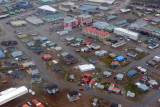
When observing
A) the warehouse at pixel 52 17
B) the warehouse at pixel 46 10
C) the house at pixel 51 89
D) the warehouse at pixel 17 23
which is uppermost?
the warehouse at pixel 46 10

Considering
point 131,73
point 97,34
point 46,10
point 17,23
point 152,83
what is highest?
point 46,10

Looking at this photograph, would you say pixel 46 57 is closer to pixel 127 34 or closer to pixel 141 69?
pixel 141 69

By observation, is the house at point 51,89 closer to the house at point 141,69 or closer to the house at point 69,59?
the house at point 69,59

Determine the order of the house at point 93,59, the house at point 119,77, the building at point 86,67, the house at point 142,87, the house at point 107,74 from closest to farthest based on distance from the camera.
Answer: the house at point 142,87, the house at point 119,77, the house at point 107,74, the building at point 86,67, the house at point 93,59

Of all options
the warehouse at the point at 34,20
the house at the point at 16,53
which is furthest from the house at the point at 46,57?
the warehouse at the point at 34,20

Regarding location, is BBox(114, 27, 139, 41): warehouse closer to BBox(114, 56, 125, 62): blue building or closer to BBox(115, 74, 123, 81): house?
BBox(114, 56, 125, 62): blue building

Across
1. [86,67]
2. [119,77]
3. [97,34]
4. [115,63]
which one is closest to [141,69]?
[115,63]

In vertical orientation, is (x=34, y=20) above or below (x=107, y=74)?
above
